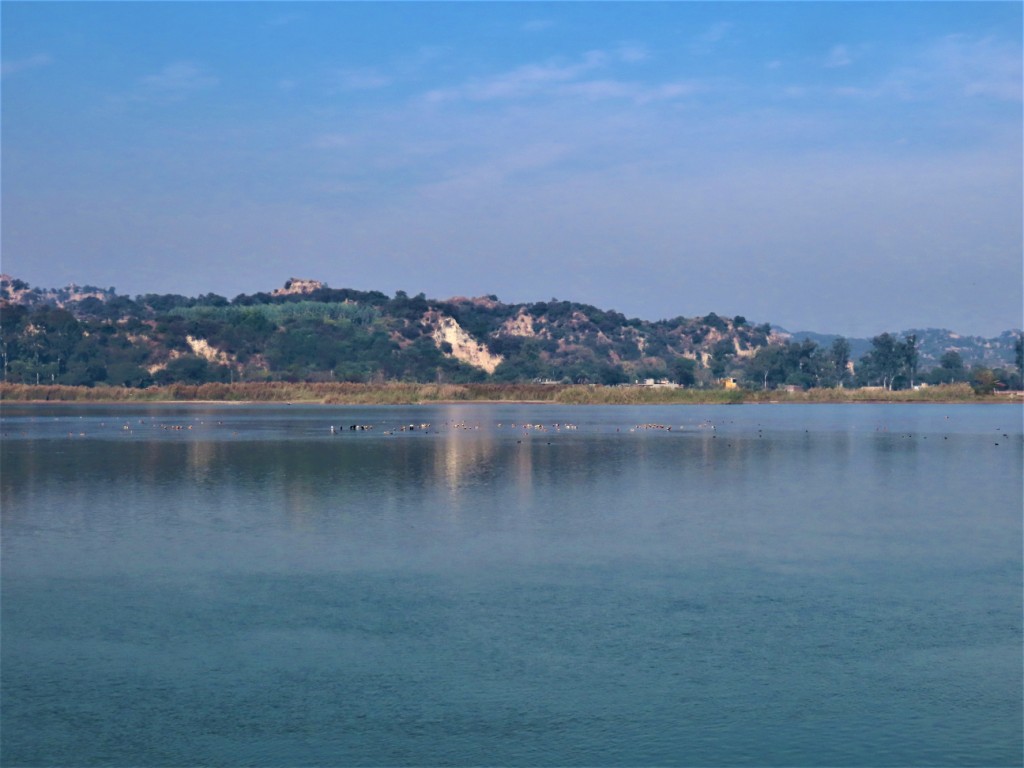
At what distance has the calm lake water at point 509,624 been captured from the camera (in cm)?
1302

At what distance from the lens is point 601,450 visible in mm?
57875

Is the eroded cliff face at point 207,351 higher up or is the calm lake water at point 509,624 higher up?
the eroded cliff face at point 207,351

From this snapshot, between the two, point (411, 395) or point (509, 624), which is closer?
point (509, 624)

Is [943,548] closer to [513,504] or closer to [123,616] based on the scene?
[513,504]

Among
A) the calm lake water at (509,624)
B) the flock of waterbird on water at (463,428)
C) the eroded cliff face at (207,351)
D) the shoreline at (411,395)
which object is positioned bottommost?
the calm lake water at (509,624)

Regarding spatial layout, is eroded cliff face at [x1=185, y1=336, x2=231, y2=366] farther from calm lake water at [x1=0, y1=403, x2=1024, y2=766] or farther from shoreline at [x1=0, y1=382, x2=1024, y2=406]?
calm lake water at [x1=0, y1=403, x2=1024, y2=766]

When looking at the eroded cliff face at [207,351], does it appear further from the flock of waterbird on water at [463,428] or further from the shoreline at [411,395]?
the flock of waterbird on water at [463,428]

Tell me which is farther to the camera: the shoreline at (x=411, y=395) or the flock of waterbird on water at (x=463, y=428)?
the shoreline at (x=411, y=395)

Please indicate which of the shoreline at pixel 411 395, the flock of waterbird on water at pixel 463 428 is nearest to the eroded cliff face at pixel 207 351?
the shoreline at pixel 411 395

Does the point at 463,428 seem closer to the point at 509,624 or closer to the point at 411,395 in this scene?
the point at 509,624

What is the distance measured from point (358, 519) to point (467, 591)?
10303 mm

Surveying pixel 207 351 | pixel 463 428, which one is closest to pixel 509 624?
pixel 463 428

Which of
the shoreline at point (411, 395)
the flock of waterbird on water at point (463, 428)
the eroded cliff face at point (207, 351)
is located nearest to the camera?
the flock of waterbird on water at point (463, 428)

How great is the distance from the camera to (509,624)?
1788 centimetres
